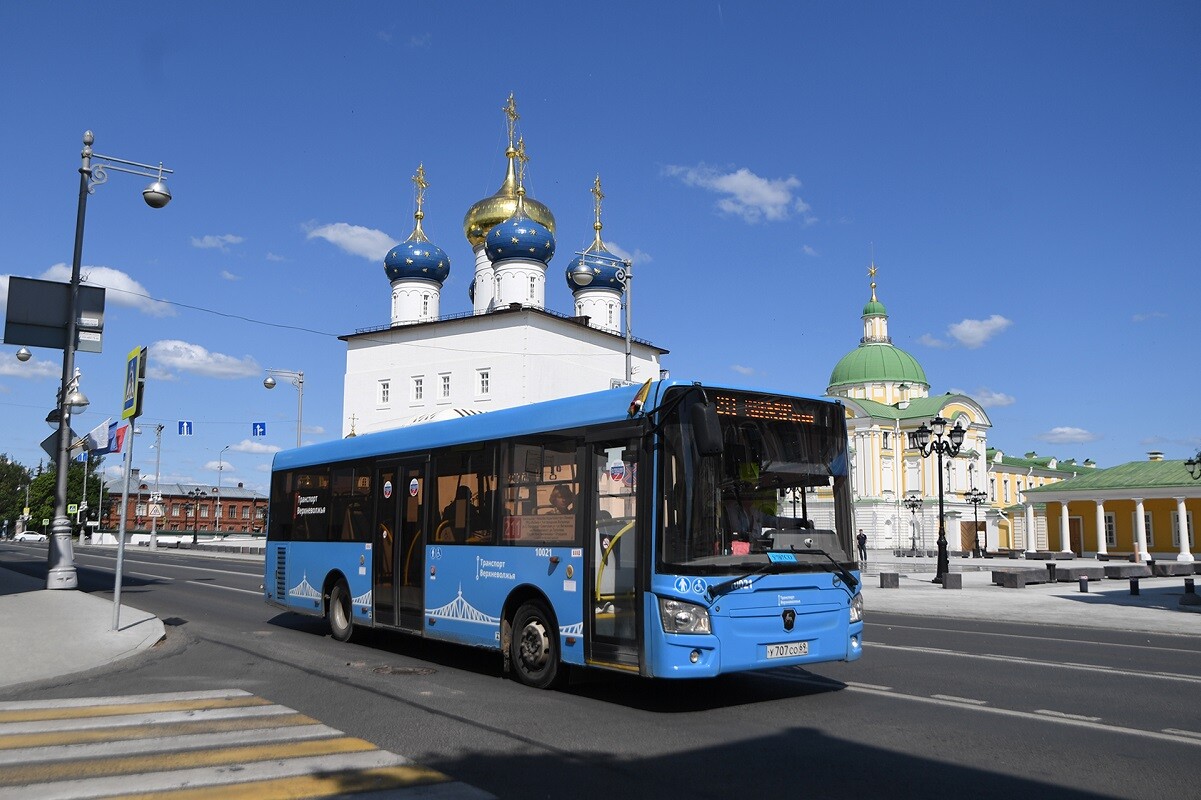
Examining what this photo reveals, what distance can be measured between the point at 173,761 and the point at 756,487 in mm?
5066

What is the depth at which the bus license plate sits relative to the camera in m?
8.64

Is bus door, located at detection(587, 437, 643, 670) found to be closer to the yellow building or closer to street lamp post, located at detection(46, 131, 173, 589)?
street lamp post, located at detection(46, 131, 173, 589)

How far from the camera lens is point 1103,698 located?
30.9ft

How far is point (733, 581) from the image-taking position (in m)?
8.42

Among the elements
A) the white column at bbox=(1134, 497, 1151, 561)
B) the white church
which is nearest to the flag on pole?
the white church

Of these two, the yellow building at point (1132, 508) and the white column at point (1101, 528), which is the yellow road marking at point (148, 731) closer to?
the yellow building at point (1132, 508)

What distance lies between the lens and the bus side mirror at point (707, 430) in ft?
26.3

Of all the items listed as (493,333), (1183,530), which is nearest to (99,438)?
(493,333)

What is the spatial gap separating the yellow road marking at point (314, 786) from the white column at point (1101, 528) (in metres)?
62.5

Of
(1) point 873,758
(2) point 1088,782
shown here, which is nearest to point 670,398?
(1) point 873,758

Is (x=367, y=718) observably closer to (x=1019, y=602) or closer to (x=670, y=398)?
(x=670, y=398)

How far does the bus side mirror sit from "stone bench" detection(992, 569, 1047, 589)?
2661 centimetres

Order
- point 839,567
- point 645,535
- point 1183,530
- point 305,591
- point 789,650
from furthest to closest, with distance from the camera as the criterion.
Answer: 1. point 1183,530
2. point 305,591
3. point 839,567
4. point 789,650
5. point 645,535

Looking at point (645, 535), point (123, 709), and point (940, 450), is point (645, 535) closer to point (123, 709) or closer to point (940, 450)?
point (123, 709)
